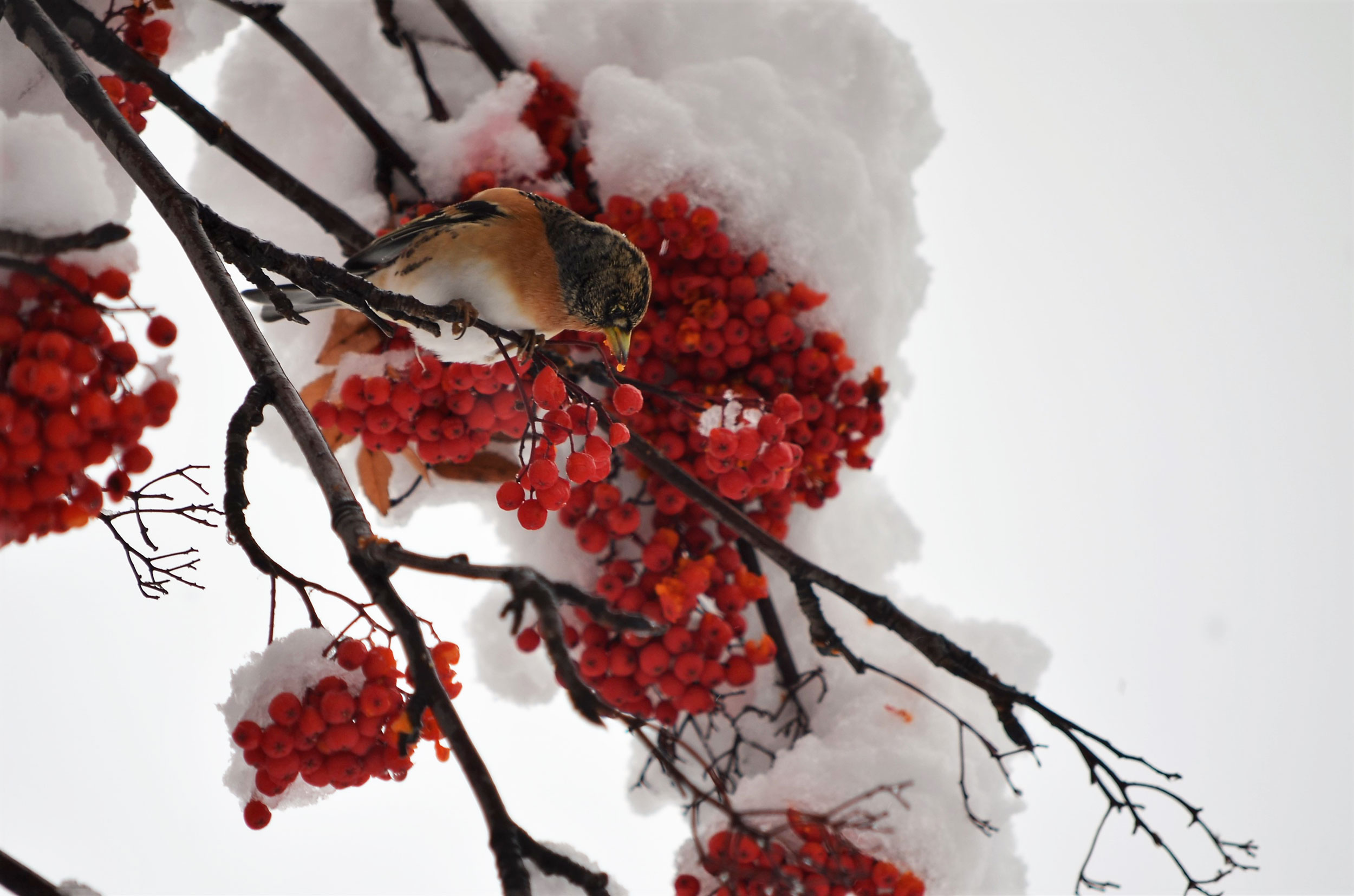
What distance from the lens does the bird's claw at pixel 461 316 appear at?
2.14ft

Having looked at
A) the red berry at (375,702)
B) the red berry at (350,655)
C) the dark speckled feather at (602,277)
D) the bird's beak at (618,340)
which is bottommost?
the red berry at (375,702)

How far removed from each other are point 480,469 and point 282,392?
2.38 ft

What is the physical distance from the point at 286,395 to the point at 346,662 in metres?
0.26

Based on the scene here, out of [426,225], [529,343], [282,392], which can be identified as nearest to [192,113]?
[426,225]

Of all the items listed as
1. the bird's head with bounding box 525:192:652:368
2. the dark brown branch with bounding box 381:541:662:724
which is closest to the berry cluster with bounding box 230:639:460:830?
the dark brown branch with bounding box 381:541:662:724

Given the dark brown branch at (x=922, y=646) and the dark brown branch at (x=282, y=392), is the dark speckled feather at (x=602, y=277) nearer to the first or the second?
the dark brown branch at (x=922, y=646)

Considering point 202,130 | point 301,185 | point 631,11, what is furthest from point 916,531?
point 202,130

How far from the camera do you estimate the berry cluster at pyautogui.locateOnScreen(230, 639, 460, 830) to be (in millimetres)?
687

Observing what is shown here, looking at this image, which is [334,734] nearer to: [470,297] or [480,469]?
[470,297]

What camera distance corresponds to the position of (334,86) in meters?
1.26

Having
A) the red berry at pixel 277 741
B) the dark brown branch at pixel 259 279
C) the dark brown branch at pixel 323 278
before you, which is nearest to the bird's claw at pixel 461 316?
the dark brown branch at pixel 323 278

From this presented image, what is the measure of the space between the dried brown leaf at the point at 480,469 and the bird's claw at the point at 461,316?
415mm

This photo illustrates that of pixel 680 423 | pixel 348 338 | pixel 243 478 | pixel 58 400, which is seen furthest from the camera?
pixel 680 423

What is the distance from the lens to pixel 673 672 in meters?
1.22
